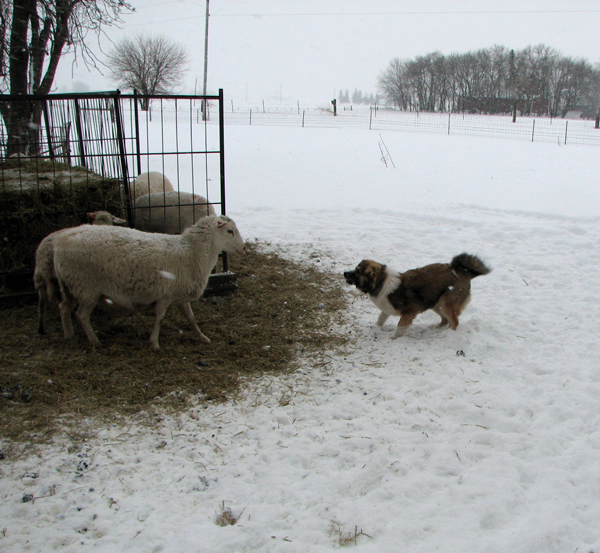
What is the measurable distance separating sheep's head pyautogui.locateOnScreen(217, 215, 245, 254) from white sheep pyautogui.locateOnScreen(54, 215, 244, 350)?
6.6 inches

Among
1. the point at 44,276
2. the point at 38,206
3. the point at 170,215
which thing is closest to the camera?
the point at 44,276

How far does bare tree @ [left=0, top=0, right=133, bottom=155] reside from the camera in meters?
10.8

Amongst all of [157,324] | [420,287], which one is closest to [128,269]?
[157,324]

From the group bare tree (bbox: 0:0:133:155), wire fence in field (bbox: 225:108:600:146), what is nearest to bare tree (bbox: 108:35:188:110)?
wire fence in field (bbox: 225:108:600:146)

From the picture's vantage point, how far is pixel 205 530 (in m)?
2.98

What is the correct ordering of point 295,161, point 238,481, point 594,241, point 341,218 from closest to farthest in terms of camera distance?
point 238,481, point 594,241, point 341,218, point 295,161

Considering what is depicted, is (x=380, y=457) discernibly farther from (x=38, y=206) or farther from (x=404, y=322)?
(x=38, y=206)

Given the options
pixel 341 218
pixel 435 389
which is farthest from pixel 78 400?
pixel 341 218

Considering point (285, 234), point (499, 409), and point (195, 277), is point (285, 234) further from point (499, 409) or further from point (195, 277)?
point (499, 409)

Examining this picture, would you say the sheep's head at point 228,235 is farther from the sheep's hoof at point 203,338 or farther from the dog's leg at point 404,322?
the dog's leg at point 404,322

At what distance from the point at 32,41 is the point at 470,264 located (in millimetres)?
11647

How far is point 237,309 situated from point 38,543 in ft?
12.8

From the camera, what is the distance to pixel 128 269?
199 inches

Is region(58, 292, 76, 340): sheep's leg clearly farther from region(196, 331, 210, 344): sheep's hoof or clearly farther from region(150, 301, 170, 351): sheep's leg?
region(196, 331, 210, 344): sheep's hoof
